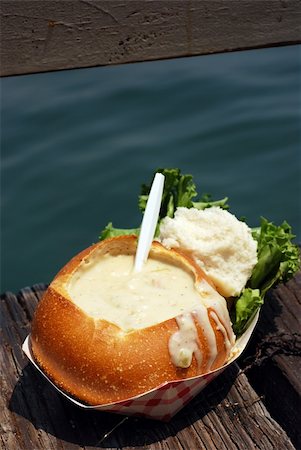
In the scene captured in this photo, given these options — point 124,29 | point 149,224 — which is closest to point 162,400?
point 149,224

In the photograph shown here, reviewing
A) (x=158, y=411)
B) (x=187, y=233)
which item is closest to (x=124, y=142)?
(x=187, y=233)

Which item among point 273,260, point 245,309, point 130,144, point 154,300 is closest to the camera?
point 154,300

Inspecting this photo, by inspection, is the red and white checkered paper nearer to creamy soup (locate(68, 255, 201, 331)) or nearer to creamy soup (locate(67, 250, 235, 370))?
creamy soup (locate(67, 250, 235, 370))

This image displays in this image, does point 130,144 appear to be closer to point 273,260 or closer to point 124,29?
point 273,260

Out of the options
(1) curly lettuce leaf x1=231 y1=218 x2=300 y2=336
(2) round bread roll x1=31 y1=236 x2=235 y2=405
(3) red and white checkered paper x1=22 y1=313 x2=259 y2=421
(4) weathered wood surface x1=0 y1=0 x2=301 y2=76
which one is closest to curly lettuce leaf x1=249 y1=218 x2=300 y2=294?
(1) curly lettuce leaf x1=231 y1=218 x2=300 y2=336

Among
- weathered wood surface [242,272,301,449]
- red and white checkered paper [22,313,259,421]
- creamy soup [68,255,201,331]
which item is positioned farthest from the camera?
weathered wood surface [242,272,301,449]

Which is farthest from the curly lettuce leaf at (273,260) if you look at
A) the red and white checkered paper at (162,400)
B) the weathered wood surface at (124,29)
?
the weathered wood surface at (124,29)

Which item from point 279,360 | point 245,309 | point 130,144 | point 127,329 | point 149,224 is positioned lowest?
point 279,360
